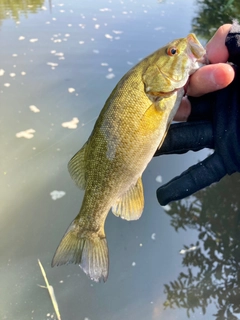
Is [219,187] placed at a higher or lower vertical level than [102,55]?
lower

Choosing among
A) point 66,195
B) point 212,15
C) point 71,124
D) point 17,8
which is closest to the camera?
point 66,195

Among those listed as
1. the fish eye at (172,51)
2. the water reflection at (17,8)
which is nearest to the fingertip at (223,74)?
the fish eye at (172,51)

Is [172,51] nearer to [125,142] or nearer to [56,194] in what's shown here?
[125,142]

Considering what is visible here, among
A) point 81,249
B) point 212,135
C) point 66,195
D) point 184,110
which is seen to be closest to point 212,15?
point 66,195

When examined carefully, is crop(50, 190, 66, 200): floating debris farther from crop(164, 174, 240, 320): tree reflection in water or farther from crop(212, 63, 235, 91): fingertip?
crop(212, 63, 235, 91): fingertip

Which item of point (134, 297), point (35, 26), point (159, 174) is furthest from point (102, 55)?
point (134, 297)

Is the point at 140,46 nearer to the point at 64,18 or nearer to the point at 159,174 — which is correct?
the point at 64,18

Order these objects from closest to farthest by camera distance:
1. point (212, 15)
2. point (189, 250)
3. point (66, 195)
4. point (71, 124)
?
point (189, 250) → point (66, 195) → point (71, 124) → point (212, 15)
